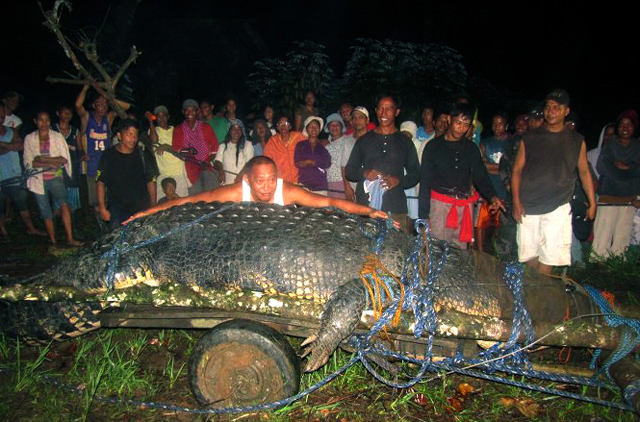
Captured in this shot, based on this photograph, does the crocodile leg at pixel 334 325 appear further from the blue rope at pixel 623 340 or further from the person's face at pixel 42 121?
the person's face at pixel 42 121

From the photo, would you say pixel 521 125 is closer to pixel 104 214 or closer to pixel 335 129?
pixel 335 129

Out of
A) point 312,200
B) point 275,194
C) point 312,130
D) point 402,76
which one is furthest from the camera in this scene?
point 402,76

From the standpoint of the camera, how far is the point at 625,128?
214 inches

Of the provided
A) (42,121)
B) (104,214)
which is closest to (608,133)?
(104,214)

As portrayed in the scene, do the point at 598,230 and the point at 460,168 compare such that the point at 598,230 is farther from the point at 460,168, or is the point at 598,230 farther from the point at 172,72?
the point at 172,72

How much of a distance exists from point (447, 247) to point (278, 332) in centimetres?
137

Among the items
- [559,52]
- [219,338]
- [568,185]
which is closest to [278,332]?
[219,338]

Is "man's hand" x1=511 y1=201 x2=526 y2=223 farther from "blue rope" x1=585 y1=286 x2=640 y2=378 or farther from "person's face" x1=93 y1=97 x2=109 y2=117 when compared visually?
"person's face" x1=93 y1=97 x2=109 y2=117

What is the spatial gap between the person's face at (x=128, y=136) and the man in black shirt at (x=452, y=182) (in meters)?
3.12

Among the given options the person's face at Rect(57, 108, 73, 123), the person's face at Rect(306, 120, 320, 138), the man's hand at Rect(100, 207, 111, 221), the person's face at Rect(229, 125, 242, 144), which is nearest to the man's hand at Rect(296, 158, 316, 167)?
the person's face at Rect(306, 120, 320, 138)

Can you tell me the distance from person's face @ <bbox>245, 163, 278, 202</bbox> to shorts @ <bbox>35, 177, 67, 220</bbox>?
4.09 meters

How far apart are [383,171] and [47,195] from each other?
4931mm

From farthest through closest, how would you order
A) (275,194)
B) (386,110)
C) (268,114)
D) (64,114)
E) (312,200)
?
(268,114) → (64,114) → (386,110) → (312,200) → (275,194)

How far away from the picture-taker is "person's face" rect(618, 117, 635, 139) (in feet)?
17.8
